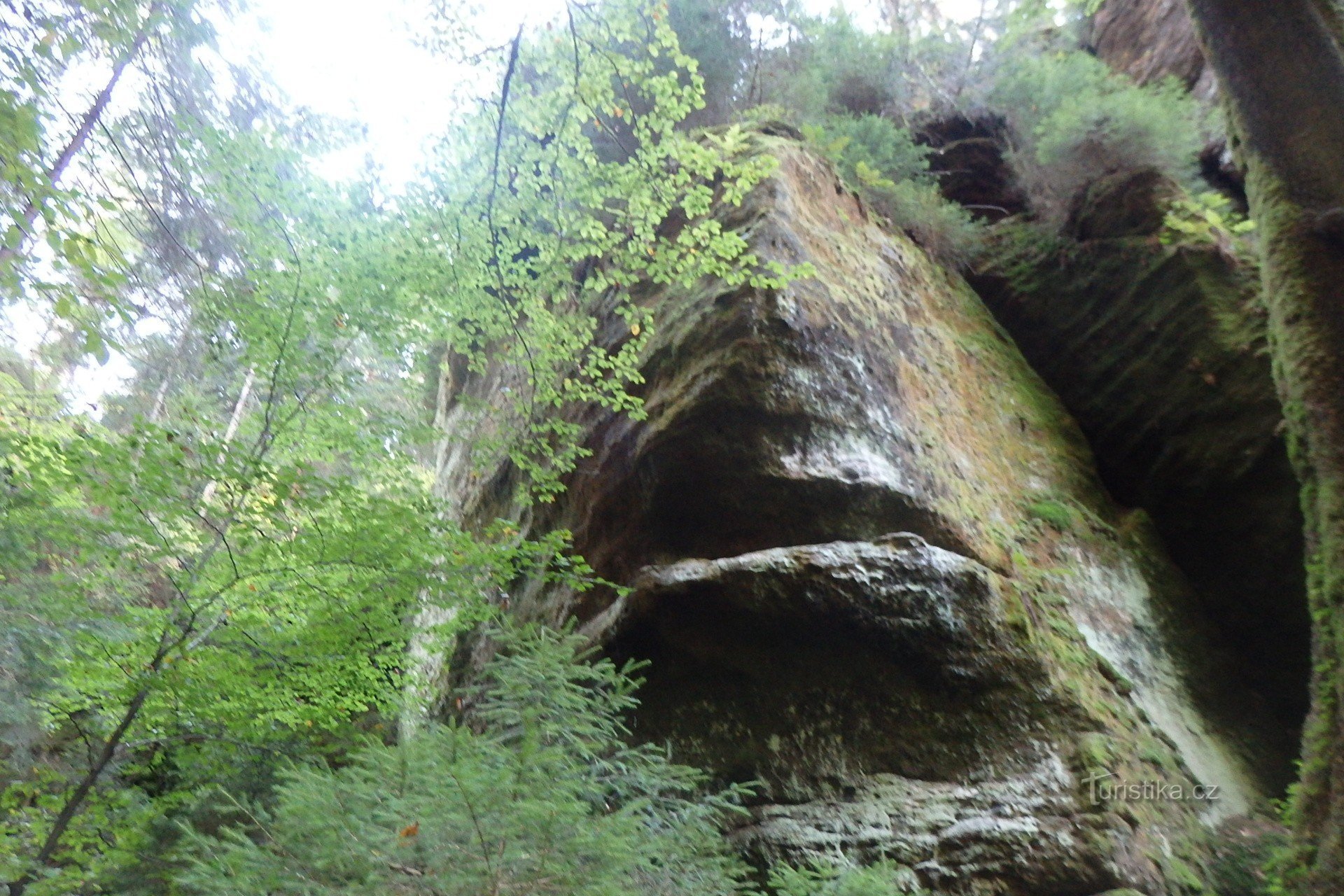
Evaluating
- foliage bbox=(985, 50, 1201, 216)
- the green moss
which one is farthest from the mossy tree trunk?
foliage bbox=(985, 50, 1201, 216)

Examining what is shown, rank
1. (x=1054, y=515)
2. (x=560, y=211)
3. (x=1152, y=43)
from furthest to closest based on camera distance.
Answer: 1. (x=1152, y=43)
2. (x=1054, y=515)
3. (x=560, y=211)

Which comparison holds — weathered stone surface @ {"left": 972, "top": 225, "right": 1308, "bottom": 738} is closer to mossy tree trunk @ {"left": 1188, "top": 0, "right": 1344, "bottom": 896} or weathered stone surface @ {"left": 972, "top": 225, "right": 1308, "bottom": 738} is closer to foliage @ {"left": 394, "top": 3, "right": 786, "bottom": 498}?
mossy tree trunk @ {"left": 1188, "top": 0, "right": 1344, "bottom": 896}

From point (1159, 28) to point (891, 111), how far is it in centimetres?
398

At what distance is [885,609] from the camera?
4828 mm

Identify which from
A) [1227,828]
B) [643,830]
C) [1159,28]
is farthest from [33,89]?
[1159,28]

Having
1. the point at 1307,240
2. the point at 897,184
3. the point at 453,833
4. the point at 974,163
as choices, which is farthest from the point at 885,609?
the point at 974,163

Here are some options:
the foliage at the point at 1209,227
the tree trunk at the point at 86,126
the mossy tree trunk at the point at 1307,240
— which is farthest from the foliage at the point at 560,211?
the foliage at the point at 1209,227

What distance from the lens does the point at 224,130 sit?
202 inches

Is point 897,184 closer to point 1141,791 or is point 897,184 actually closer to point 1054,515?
point 1054,515

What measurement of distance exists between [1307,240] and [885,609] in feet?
10.5

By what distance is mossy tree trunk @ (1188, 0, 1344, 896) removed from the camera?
4.01 metres

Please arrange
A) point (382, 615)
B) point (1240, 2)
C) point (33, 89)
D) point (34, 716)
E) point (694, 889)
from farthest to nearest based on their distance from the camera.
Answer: point (34, 716) < point (382, 615) < point (1240, 2) < point (694, 889) < point (33, 89)

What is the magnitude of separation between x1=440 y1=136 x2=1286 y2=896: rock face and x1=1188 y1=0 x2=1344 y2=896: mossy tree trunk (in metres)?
1.16

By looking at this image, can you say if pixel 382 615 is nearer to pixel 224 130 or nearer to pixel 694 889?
pixel 694 889
